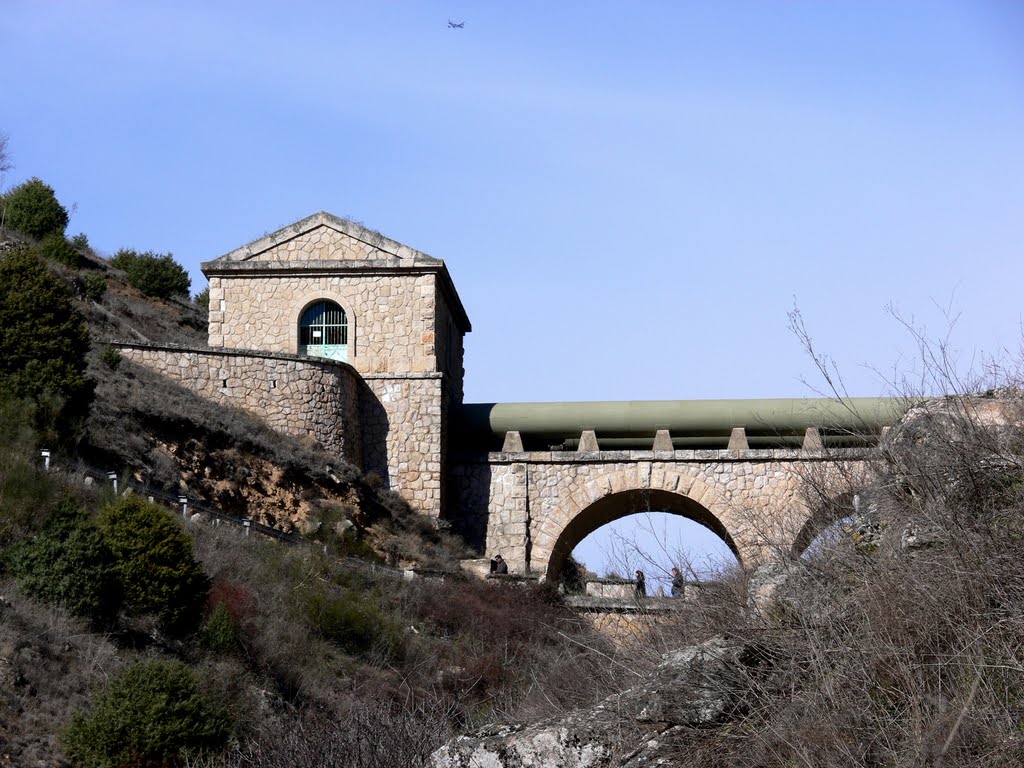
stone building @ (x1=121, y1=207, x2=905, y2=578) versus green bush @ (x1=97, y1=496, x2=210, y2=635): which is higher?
stone building @ (x1=121, y1=207, x2=905, y2=578)

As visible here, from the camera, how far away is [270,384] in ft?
80.6

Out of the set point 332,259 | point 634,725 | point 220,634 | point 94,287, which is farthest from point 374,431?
point 634,725

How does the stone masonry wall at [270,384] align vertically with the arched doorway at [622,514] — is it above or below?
above

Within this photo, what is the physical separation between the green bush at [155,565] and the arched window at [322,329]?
37.5 ft

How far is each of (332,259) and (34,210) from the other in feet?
52.5

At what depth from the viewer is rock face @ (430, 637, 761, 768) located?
23.9ft

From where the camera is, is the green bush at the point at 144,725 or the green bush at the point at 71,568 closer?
the green bush at the point at 144,725

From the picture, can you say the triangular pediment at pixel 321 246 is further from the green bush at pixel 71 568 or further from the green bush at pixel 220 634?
the green bush at pixel 71 568

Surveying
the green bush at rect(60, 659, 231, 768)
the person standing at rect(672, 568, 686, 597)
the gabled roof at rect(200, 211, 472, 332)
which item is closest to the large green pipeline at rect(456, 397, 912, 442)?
the gabled roof at rect(200, 211, 472, 332)

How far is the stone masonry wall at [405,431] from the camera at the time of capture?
84.2 feet

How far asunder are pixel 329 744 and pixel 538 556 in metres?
16.7

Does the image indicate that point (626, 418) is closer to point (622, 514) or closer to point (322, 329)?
point (622, 514)

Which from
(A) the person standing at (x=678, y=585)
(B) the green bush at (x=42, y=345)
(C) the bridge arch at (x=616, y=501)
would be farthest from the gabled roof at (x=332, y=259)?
(A) the person standing at (x=678, y=585)

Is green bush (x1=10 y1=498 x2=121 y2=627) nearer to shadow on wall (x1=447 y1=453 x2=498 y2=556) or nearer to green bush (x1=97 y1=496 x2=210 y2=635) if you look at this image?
green bush (x1=97 y1=496 x2=210 y2=635)
